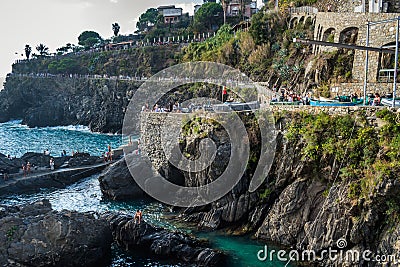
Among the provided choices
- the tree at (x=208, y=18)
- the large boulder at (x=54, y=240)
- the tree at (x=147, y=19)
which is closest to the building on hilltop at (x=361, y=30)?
the large boulder at (x=54, y=240)

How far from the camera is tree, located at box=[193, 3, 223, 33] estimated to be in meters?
90.2

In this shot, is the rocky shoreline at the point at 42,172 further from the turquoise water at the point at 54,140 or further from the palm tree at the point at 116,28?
the palm tree at the point at 116,28

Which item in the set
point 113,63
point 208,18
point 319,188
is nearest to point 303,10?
point 319,188

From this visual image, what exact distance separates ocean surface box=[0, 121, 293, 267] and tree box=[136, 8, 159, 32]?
58.7 m

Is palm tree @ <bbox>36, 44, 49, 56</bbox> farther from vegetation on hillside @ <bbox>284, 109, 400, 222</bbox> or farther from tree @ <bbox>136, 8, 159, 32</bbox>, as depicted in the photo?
vegetation on hillside @ <bbox>284, 109, 400, 222</bbox>

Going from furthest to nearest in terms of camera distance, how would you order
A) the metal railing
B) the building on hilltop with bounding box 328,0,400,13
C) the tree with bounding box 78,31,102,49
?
1. the tree with bounding box 78,31,102,49
2. the metal railing
3. the building on hilltop with bounding box 328,0,400,13

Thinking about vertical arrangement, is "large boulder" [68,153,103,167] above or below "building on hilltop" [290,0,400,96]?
below

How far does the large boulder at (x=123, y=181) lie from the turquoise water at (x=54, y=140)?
Result: 2004 centimetres

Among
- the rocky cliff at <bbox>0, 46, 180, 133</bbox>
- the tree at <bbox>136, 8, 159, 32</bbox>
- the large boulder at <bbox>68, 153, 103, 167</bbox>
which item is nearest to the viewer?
the large boulder at <bbox>68, 153, 103, 167</bbox>

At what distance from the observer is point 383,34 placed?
31.9 m

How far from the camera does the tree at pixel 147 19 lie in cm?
12750

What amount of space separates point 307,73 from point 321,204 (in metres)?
17.1

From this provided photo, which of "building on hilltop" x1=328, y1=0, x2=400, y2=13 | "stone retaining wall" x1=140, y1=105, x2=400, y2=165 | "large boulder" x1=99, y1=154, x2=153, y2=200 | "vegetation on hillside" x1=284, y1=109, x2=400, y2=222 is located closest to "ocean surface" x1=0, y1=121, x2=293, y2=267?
"large boulder" x1=99, y1=154, x2=153, y2=200

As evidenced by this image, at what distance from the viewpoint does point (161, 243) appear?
2503 centimetres
